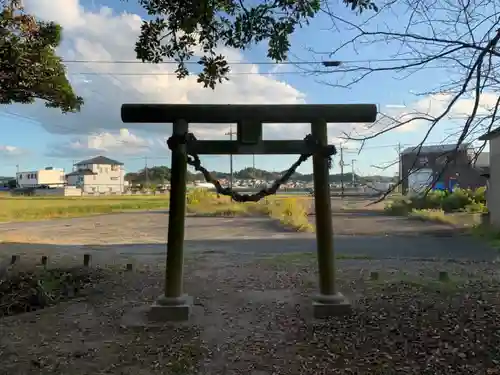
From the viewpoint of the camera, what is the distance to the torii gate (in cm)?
521

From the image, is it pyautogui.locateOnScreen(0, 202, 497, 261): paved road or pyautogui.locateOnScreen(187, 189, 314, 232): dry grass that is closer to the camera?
pyautogui.locateOnScreen(0, 202, 497, 261): paved road

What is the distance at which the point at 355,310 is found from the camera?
5188 mm

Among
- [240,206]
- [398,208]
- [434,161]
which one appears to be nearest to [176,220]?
[434,161]

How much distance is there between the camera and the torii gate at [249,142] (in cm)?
521

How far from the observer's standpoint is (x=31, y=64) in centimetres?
740

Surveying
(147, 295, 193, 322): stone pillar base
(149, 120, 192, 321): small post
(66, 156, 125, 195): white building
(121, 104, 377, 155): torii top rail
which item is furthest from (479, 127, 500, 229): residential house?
(66, 156, 125, 195): white building

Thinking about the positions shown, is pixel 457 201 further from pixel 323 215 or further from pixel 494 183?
pixel 323 215

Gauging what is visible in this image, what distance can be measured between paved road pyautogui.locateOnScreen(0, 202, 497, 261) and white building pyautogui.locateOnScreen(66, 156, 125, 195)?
59406 mm

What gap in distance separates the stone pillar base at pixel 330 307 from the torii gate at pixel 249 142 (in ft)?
0.04

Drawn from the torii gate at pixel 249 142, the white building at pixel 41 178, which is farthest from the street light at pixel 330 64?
the white building at pixel 41 178

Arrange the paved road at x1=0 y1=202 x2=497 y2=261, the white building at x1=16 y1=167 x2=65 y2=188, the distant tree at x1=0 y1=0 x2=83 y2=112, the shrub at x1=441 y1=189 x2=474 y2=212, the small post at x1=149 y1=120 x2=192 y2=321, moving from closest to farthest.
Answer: the small post at x1=149 y1=120 x2=192 y2=321
the distant tree at x1=0 y1=0 x2=83 y2=112
the paved road at x1=0 y1=202 x2=497 y2=261
the shrub at x1=441 y1=189 x2=474 y2=212
the white building at x1=16 y1=167 x2=65 y2=188

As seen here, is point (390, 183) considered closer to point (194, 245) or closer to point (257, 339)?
point (257, 339)

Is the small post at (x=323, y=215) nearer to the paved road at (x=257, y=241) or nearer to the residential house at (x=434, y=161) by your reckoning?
the residential house at (x=434, y=161)

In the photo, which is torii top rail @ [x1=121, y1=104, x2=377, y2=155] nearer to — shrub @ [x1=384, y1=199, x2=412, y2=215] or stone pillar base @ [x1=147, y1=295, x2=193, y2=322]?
stone pillar base @ [x1=147, y1=295, x2=193, y2=322]
